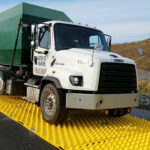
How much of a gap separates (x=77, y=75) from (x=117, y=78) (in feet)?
3.13

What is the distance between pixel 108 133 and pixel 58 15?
5.42m

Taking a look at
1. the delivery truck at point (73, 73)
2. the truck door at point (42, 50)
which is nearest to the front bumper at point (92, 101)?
the delivery truck at point (73, 73)

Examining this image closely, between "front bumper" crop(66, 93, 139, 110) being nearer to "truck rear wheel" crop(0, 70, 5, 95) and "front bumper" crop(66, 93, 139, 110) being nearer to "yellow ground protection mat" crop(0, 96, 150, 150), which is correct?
"yellow ground protection mat" crop(0, 96, 150, 150)

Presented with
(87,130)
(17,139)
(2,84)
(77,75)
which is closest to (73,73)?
(77,75)

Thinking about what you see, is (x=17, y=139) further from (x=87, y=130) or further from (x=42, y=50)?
(x=42, y=50)

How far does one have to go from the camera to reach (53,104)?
210 inches

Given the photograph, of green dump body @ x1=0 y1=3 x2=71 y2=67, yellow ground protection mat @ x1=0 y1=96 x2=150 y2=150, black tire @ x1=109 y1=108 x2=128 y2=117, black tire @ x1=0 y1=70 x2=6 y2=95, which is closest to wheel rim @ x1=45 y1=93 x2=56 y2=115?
yellow ground protection mat @ x1=0 y1=96 x2=150 y2=150

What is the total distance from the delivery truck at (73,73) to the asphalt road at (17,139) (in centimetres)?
76

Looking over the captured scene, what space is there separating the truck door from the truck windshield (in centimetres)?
30

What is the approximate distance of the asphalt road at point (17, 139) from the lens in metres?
4.04

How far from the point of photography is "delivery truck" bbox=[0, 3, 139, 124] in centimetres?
488

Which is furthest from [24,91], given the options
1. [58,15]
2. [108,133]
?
[108,133]

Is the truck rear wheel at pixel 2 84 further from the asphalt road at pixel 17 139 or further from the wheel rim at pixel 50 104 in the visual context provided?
the wheel rim at pixel 50 104

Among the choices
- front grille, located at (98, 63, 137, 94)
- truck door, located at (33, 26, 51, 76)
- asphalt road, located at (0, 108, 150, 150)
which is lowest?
asphalt road, located at (0, 108, 150, 150)
